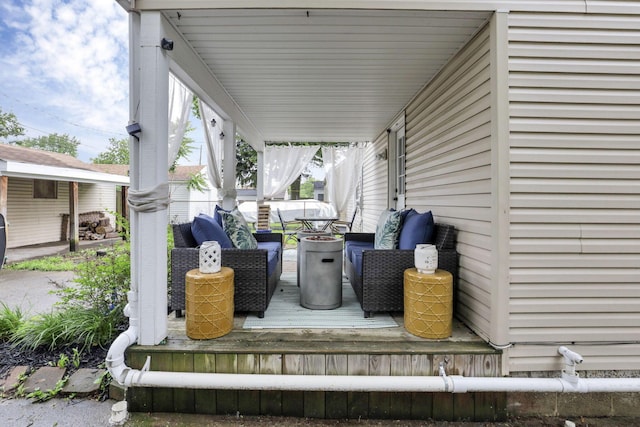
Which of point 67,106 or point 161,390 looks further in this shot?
point 67,106

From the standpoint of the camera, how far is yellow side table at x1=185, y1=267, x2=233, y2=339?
2193 millimetres

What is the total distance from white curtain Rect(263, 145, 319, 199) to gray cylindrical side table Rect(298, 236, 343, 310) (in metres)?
4.81

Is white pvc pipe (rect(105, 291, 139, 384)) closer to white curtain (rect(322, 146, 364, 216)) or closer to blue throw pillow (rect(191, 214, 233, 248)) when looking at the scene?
blue throw pillow (rect(191, 214, 233, 248))

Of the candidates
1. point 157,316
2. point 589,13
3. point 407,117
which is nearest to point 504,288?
point 589,13

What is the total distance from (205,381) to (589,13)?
346 centimetres

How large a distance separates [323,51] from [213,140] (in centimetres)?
213

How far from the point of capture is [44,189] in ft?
31.3

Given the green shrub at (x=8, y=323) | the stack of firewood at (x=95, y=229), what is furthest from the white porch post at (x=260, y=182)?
the stack of firewood at (x=95, y=229)

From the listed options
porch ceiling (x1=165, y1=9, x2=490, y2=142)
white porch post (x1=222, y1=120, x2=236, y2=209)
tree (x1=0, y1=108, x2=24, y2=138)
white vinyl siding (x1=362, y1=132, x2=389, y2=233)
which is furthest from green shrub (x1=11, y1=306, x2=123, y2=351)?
tree (x1=0, y1=108, x2=24, y2=138)

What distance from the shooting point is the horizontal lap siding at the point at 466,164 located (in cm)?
228

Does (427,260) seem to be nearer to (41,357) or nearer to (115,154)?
(41,357)

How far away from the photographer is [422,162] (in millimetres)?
3748

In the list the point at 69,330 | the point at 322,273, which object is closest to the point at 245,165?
the point at 69,330

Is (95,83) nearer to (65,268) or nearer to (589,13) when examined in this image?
(65,268)
